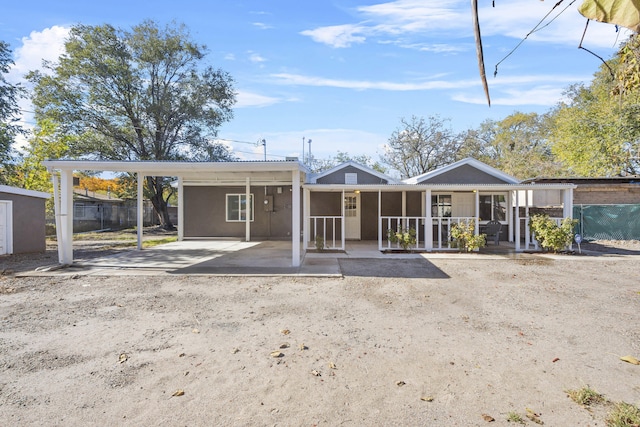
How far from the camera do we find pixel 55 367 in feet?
10.5

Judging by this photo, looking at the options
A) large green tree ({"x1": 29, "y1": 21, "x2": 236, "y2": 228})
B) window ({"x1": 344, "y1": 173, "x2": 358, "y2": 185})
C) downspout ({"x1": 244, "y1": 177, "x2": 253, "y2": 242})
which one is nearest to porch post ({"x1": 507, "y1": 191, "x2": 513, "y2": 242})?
window ({"x1": 344, "y1": 173, "x2": 358, "y2": 185})

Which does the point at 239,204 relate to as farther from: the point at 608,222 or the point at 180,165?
the point at 608,222

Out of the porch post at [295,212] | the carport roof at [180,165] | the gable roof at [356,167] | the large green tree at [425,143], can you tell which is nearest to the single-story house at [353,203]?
the gable roof at [356,167]

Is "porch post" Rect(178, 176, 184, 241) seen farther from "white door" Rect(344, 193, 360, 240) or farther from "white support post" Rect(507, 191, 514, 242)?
"white support post" Rect(507, 191, 514, 242)

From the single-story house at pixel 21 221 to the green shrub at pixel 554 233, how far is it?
1551cm

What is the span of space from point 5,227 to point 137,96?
12.8 m

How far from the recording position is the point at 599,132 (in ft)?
61.5

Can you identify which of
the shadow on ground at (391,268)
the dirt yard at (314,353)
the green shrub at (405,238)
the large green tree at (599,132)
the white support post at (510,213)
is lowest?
the dirt yard at (314,353)

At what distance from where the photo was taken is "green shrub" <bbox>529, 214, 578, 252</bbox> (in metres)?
10.1

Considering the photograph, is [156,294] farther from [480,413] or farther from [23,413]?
[480,413]

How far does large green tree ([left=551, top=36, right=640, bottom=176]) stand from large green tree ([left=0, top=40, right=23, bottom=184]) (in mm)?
26641

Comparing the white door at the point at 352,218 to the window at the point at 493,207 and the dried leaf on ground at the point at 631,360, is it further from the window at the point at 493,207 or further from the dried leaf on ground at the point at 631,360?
the dried leaf on ground at the point at 631,360

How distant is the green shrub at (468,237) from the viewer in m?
10.1

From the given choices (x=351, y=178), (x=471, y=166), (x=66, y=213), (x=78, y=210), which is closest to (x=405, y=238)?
(x=351, y=178)
